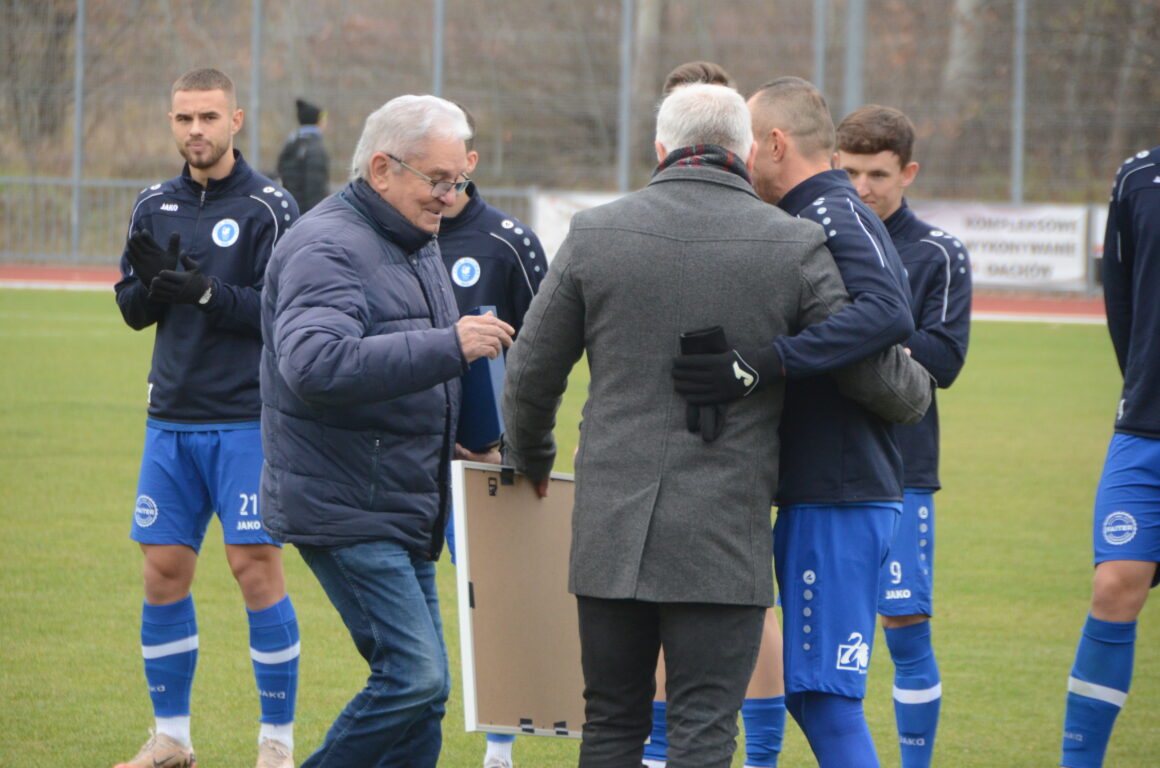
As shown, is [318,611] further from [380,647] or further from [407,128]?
[407,128]

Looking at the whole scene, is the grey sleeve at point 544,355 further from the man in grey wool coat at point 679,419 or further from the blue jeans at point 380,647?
the blue jeans at point 380,647

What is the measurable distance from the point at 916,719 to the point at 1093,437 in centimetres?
836

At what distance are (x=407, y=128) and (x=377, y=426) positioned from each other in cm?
75

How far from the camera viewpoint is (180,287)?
4852mm

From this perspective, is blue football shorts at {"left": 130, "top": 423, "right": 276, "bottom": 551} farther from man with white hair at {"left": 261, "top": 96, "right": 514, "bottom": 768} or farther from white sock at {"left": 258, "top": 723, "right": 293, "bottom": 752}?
man with white hair at {"left": 261, "top": 96, "right": 514, "bottom": 768}

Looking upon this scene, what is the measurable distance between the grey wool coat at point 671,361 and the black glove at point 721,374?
0.06 metres

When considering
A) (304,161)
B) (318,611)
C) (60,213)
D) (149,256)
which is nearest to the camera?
(149,256)

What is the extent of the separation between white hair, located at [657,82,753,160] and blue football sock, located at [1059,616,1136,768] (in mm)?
1984

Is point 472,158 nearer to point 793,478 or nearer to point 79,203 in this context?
point 793,478

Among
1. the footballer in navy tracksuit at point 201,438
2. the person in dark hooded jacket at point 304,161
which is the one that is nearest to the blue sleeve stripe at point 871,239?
the footballer in navy tracksuit at point 201,438

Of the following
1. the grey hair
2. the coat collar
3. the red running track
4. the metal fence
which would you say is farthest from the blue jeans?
the metal fence

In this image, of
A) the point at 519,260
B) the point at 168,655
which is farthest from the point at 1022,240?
the point at 168,655

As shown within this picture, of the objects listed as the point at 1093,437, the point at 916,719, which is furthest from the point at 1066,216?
the point at 916,719

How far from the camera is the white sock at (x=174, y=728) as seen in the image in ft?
16.7
